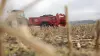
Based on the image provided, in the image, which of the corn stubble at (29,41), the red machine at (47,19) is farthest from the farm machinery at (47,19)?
the corn stubble at (29,41)

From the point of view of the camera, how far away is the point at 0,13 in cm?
24

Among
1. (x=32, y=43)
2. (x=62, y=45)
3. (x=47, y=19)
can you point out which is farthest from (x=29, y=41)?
(x=47, y=19)

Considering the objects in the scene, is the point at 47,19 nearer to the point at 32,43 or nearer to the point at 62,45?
the point at 62,45

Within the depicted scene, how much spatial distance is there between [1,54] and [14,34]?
0.14 feet

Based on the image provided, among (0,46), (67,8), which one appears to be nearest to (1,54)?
(0,46)

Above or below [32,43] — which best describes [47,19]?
below

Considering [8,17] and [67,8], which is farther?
[67,8]

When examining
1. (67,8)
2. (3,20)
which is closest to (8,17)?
(3,20)

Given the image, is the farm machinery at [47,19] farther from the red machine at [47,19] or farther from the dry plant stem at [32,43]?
the dry plant stem at [32,43]

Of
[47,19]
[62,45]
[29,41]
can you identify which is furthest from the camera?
[47,19]

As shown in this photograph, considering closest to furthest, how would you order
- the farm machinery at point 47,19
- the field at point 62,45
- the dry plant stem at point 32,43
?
the dry plant stem at point 32,43 → the field at point 62,45 → the farm machinery at point 47,19

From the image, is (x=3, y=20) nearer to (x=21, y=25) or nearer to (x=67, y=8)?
(x=21, y=25)

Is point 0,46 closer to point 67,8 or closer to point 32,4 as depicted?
point 32,4

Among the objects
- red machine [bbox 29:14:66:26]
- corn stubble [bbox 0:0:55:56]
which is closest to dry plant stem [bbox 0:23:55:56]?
corn stubble [bbox 0:0:55:56]
